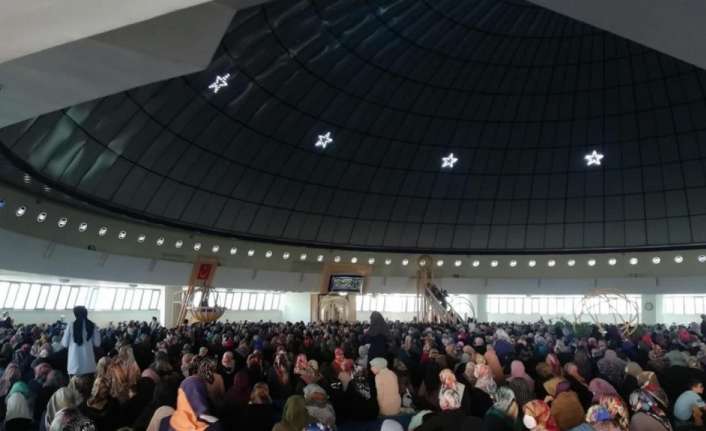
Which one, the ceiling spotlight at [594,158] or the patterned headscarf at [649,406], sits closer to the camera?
the patterned headscarf at [649,406]

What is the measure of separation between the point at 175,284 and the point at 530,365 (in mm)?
25822

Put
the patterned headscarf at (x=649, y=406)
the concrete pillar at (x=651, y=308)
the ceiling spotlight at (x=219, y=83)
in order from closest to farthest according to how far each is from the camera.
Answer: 1. the patterned headscarf at (x=649, y=406)
2. the ceiling spotlight at (x=219, y=83)
3. the concrete pillar at (x=651, y=308)

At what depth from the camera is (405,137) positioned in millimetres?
32250

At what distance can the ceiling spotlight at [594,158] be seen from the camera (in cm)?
3228

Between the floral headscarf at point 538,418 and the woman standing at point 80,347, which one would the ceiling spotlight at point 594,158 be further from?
the woman standing at point 80,347

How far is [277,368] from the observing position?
9.72 m

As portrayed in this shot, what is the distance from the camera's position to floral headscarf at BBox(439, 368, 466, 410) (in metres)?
6.61

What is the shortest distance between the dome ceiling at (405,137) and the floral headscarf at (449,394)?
16.9 m

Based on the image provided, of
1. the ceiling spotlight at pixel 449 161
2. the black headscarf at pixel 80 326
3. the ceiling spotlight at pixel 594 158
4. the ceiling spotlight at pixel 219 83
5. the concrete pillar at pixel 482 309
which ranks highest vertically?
the ceiling spotlight at pixel 594 158

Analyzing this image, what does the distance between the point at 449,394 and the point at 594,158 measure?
2998cm

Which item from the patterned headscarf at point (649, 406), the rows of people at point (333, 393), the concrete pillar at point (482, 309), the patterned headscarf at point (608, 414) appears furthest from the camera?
the concrete pillar at point (482, 309)

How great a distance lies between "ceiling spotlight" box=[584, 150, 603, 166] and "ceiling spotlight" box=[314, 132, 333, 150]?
1666 centimetres

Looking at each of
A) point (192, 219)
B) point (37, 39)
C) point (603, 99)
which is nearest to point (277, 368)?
point (37, 39)

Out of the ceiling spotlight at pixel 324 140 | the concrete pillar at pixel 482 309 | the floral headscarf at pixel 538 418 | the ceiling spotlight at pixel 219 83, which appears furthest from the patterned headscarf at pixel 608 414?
the concrete pillar at pixel 482 309
